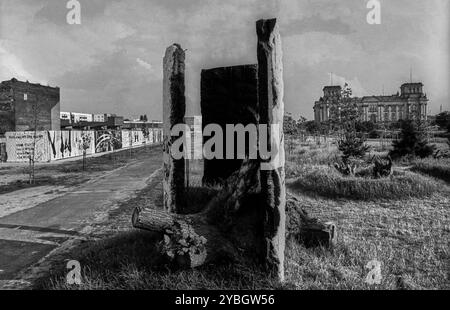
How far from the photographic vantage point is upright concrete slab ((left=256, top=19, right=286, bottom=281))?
338 centimetres

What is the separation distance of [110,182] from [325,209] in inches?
326

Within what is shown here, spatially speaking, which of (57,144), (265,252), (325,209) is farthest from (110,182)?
(57,144)

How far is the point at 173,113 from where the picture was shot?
16.5 feet

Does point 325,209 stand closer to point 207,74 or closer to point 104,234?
point 207,74

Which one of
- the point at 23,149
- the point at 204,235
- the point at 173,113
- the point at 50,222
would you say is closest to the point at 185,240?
the point at 204,235

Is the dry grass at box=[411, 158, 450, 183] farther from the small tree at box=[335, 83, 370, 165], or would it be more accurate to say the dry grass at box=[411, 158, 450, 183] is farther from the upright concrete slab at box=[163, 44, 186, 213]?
the upright concrete slab at box=[163, 44, 186, 213]

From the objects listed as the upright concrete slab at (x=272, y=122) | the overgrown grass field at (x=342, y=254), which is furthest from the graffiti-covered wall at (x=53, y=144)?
the upright concrete slab at (x=272, y=122)

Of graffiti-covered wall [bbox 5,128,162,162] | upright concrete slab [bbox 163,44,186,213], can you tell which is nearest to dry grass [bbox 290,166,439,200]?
upright concrete slab [bbox 163,44,186,213]

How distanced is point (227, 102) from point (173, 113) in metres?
1.47

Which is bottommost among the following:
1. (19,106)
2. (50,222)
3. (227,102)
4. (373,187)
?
(50,222)

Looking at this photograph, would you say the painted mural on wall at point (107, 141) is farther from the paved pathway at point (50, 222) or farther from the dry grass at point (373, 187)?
the dry grass at point (373, 187)

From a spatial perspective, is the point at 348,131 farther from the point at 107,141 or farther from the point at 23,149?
the point at 107,141

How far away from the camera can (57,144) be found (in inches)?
922

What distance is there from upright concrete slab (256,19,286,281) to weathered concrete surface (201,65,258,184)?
2.51 metres
